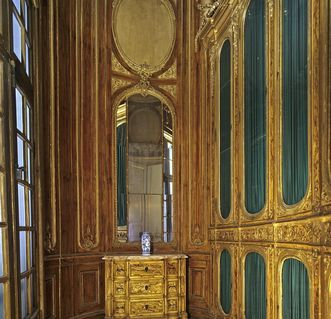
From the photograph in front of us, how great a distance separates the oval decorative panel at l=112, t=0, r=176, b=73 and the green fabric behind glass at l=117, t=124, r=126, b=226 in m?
0.96

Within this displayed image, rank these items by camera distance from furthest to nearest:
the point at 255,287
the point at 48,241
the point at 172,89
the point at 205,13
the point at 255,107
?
the point at 172,89
the point at 205,13
the point at 48,241
the point at 255,107
the point at 255,287

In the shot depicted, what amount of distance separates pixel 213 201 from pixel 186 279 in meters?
1.15

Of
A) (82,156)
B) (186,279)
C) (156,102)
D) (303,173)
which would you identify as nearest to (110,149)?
(82,156)

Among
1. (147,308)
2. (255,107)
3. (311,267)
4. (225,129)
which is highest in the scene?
(255,107)

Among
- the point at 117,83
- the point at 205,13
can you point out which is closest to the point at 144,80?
the point at 117,83

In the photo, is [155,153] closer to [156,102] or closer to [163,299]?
[156,102]

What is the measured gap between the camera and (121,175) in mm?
4863

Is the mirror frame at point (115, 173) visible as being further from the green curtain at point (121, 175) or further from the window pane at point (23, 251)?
the window pane at point (23, 251)

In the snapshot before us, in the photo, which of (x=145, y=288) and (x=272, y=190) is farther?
(x=145, y=288)

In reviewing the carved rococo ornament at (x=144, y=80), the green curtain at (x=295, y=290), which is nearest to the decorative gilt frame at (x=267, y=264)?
the green curtain at (x=295, y=290)

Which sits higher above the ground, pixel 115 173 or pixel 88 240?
pixel 115 173

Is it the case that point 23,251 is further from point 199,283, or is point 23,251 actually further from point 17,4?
point 199,283

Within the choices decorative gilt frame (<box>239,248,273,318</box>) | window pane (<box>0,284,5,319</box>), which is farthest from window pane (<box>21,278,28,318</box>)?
decorative gilt frame (<box>239,248,273,318</box>)

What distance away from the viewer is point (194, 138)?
196 inches
